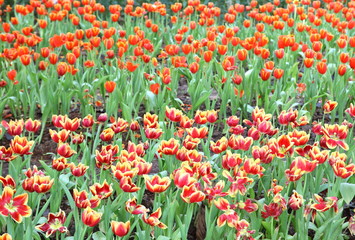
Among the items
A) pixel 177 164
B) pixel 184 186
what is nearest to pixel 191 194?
pixel 184 186

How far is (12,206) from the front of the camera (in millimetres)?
2070

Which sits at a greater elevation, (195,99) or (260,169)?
(260,169)

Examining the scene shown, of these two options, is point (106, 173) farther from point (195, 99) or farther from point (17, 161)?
point (195, 99)

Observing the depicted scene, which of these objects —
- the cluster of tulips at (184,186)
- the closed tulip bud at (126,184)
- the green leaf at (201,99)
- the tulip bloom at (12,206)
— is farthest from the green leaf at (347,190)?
the green leaf at (201,99)

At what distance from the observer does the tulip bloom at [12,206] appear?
203cm

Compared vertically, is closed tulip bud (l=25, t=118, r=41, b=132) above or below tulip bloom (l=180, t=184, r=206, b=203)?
below

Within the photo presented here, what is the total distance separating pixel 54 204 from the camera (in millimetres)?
2639

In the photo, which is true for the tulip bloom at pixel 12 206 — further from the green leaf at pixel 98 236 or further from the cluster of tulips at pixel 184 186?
the green leaf at pixel 98 236

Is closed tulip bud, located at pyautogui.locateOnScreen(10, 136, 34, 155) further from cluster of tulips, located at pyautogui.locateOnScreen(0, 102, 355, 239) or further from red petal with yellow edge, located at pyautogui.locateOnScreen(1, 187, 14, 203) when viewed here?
red petal with yellow edge, located at pyautogui.locateOnScreen(1, 187, 14, 203)

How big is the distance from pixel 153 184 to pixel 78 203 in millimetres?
301

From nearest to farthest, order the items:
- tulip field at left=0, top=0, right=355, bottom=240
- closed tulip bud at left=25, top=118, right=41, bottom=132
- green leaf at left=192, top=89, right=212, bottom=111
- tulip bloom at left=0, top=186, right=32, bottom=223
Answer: tulip bloom at left=0, top=186, right=32, bottom=223 < tulip field at left=0, top=0, right=355, bottom=240 < closed tulip bud at left=25, top=118, right=41, bottom=132 < green leaf at left=192, top=89, right=212, bottom=111

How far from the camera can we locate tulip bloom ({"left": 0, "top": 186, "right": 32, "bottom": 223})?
203cm

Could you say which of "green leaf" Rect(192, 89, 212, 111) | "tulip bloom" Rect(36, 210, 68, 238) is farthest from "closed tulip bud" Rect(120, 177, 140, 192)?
"green leaf" Rect(192, 89, 212, 111)

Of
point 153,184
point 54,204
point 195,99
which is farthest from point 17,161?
point 195,99
